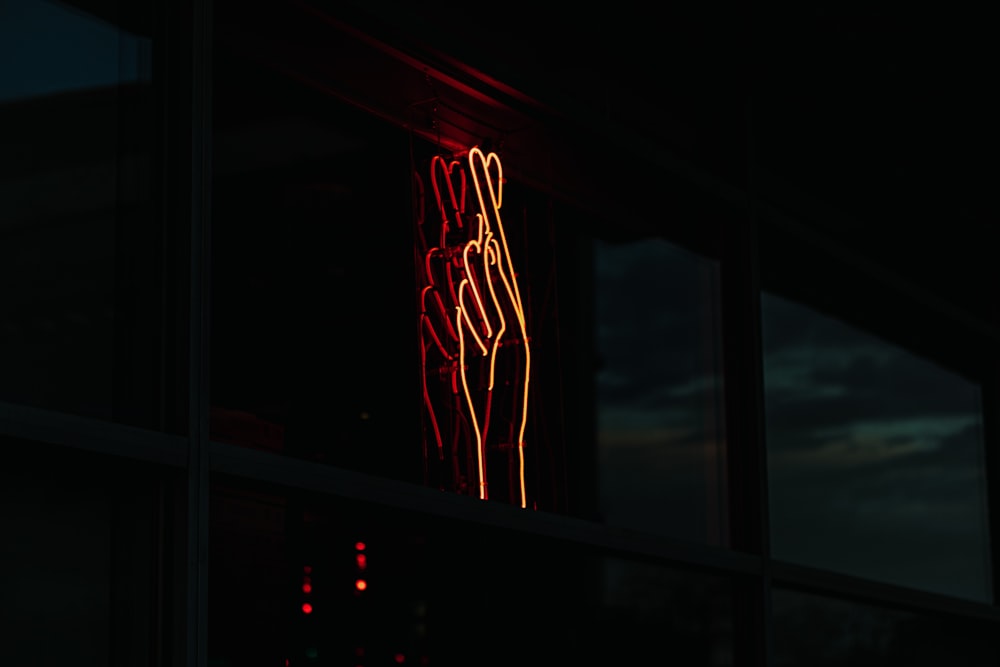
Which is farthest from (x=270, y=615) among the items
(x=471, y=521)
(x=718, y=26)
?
(x=718, y=26)

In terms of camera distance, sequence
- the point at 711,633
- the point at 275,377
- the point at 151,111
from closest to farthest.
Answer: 1. the point at 151,111
2. the point at 275,377
3. the point at 711,633

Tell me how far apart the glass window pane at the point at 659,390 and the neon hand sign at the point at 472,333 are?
92 cm

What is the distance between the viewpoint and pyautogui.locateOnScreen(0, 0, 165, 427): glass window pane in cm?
259

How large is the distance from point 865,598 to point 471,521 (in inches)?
92.1

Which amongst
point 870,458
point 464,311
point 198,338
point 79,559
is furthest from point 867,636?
point 79,559

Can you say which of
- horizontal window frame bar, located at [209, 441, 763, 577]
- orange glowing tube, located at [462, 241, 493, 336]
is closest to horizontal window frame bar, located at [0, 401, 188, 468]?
horizontal window frame bar, located at [209, 441, 763, 577]

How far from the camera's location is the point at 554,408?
4.23 meters

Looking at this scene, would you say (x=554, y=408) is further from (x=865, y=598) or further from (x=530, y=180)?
(x=865, y=598)

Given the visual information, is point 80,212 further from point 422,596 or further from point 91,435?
point 422,596

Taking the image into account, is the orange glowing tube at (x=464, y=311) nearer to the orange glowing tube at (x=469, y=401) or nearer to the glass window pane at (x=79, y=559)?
the orange glowing tube at (x=469, y=401)

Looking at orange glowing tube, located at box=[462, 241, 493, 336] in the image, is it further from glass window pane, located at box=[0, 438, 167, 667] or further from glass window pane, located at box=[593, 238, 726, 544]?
glass window pane, located at box=[0, 438, 167, 667]

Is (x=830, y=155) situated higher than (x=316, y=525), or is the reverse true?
(x=830, y=155)

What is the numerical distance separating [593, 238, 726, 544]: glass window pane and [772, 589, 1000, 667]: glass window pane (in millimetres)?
506

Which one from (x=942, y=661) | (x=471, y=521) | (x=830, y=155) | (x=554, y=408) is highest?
(x=830, y=155)
